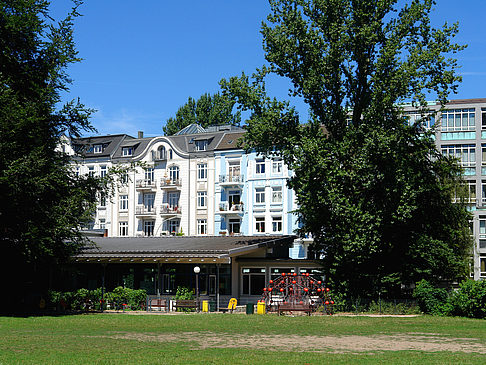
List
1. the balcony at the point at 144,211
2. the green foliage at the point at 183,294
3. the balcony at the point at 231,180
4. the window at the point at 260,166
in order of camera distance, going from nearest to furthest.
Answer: the green foliage at the point at 183,294 < the window at the point at 260,166 < the balcony at the point at 231,180 < the balcony at the point at 144,211

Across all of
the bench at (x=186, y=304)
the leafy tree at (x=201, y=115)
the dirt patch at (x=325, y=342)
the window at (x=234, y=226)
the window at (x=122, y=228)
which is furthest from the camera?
the leafy tree at (x=201, y=115)

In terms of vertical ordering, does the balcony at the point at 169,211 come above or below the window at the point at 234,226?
above

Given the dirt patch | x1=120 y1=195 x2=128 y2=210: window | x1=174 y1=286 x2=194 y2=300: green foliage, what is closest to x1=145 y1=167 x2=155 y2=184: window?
x1=120 y1=195 x2=128 y2=210: window

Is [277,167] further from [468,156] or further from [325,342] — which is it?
[325,342]

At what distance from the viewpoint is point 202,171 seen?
7131 centimetres

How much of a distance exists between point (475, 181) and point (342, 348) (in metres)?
46.2

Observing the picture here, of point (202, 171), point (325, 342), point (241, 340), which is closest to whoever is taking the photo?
point (325, 342)

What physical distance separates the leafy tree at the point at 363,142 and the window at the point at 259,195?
24.4 metres

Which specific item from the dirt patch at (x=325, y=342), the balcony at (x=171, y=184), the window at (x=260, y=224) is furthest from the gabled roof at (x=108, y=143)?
the dirt patch at (x=325, y=342)

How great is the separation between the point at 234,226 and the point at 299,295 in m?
30.8

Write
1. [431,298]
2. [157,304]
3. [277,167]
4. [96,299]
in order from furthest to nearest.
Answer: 1. [277,167]
2. [157,304]
3. [96,299]
4. [431,298]

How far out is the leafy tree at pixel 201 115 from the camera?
311 ft

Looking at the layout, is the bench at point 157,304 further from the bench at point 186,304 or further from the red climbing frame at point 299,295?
the red climbing frame at point 299,295

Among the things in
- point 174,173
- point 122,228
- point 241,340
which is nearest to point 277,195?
point 174,173
